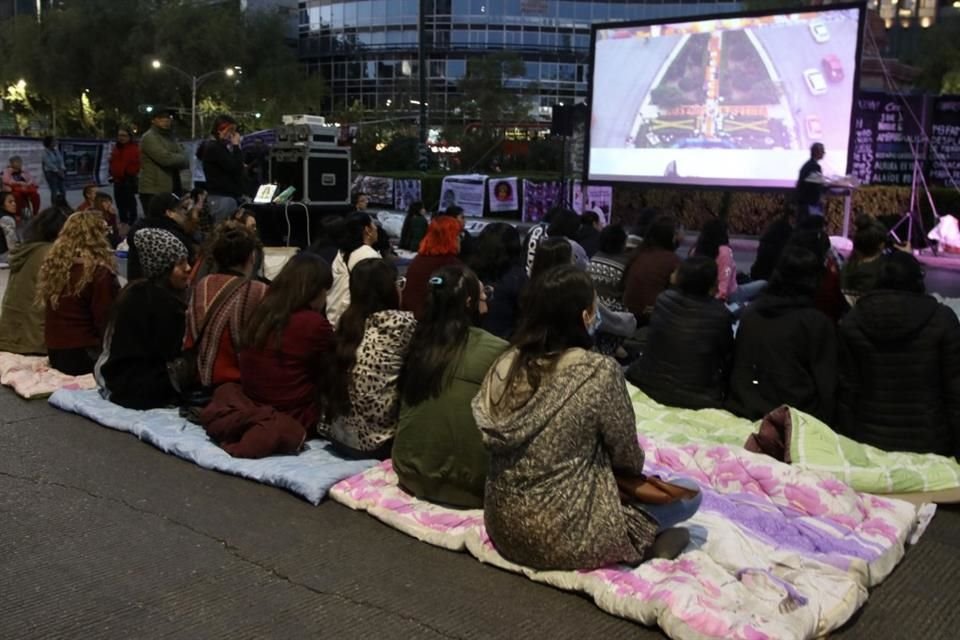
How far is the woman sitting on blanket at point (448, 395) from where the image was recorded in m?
3.76

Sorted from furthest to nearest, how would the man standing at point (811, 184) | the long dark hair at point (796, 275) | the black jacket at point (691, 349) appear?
the man standing at point (811, 184)
the black jacket at point (691, 349)
the long dark hair at point (796, 275)

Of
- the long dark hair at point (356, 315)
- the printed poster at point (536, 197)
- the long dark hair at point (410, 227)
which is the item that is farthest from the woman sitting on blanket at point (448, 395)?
the printed poster at point (536, 197)

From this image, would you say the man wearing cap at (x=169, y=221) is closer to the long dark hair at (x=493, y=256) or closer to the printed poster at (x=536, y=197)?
the long dark hair at (x=493, y=256)

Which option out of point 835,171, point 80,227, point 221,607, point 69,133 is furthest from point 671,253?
point 69,133

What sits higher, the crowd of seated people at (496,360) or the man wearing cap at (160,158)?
the man wearing cap at (160,158)

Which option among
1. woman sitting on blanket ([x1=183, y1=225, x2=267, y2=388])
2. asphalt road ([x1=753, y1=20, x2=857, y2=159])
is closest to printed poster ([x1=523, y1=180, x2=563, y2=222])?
asphalt road ([x1=753, y1=20, x2=857, y2=159])

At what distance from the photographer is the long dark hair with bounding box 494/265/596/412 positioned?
3.05m

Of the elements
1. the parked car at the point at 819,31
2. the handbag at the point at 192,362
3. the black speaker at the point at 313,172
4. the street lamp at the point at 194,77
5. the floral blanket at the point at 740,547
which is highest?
the street lamp at the point at 194,77

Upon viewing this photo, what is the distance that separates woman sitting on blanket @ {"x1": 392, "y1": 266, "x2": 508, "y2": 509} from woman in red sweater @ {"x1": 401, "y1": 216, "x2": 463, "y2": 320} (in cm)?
220

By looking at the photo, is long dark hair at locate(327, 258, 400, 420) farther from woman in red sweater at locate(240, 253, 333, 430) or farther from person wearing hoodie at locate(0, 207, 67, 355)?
person wearing hoodie at locate(0, 207, 67, 355)

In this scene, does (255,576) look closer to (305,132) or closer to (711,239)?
(711,239)

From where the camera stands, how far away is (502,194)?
753 inches

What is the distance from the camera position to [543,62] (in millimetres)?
63594

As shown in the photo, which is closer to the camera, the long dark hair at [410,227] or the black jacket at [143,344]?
the black jacket at [143,344]
